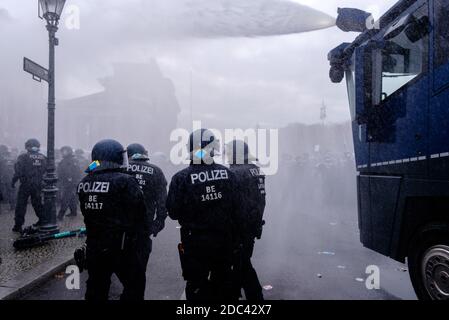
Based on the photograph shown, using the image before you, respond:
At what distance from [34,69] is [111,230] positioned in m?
4.88

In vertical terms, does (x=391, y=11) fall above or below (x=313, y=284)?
above

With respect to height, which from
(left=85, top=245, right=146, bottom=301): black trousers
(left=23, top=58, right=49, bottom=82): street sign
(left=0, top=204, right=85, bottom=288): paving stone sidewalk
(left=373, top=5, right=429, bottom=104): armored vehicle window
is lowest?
(left=0, top=204, right=85, bottom=288): paving stone sidewalk

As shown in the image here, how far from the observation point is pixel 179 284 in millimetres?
4656

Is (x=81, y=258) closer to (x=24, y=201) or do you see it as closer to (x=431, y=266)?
(x=431, y=266)

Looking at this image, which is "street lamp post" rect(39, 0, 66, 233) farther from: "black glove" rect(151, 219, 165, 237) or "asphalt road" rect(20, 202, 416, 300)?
"black glove" rect(151, 219, 165, 237)

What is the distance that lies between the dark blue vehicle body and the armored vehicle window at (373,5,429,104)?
0.01 m

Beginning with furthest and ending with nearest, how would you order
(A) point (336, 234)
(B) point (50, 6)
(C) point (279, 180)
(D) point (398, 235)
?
1. (C) point (279, 180)
2. (A) point (336, 234)
3. (B) point (50, 6)
4. (D) point (398, 235)

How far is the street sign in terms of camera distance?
625 centimetres

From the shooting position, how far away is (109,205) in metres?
3.03

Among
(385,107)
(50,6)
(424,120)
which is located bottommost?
(424,120)

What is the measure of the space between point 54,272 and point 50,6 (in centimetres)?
504

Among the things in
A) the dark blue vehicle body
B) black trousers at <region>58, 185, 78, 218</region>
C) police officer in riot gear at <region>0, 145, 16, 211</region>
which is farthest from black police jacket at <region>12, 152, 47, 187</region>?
the dark blue vehicle body

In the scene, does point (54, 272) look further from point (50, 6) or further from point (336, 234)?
point (336, 234)
